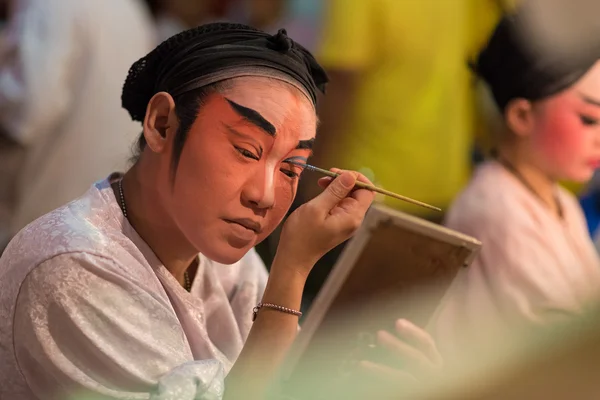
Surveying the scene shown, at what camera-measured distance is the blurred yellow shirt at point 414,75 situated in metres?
2.28

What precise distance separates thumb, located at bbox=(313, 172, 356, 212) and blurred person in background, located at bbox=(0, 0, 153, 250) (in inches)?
36.9

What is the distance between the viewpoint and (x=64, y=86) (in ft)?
7.04

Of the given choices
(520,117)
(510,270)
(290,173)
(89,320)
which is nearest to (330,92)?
(520,117)

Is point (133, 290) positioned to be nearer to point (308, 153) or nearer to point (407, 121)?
point (308, 153)

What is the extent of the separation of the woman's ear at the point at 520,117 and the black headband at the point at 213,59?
660mm

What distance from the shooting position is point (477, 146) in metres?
2.13

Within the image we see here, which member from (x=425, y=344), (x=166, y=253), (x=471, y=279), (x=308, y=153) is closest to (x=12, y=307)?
(x=166, y=253)

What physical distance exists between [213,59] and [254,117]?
0.09m

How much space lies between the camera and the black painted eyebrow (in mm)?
1139

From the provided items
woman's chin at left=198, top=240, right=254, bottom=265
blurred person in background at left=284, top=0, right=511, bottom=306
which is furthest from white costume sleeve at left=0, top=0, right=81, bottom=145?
woman's chin at left=198, top=240, right=254, bottom=265

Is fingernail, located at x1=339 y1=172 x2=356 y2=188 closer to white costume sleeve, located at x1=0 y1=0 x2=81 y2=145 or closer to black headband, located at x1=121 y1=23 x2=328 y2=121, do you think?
black headband, located at x1=121 y1=23 x2=328 y2=121

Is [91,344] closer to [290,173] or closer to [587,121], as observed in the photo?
[290,173]

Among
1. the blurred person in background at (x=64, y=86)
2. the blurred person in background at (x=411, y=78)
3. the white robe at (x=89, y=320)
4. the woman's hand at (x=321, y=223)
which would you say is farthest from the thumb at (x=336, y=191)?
the blurred person in background at (x=411, y=78)

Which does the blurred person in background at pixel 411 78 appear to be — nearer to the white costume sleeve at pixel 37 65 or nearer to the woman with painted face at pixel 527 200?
the woman with painted face at pixel 527 200
